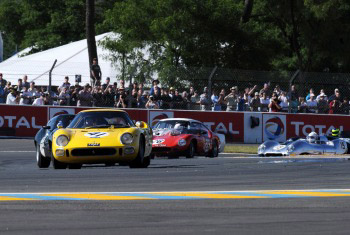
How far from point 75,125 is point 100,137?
0.89 metres

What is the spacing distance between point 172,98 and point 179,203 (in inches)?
748

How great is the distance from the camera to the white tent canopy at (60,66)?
29016 mm

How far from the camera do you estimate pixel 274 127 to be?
1134 inches

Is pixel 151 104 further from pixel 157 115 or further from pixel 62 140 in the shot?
pixel 62 140

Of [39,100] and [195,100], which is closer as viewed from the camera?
[39,100]

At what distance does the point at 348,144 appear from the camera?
22.2 metres

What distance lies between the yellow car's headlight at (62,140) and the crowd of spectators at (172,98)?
1220 cm

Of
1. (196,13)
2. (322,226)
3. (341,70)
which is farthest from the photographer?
(341,70)

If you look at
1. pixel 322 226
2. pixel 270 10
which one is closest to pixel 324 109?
pixel 270 10

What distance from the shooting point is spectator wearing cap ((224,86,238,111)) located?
28.1 meters

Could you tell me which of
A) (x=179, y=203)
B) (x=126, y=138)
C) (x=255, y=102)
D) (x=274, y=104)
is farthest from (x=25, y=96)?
(x=179, y=203)

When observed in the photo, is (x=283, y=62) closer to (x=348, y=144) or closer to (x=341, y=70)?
(x=341, y=70)

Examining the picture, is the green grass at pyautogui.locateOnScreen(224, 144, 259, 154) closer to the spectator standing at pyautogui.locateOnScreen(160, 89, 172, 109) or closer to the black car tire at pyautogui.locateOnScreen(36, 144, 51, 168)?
the spectator standing at pyautogui.locateOnScreen(160, 89, 172, 109)

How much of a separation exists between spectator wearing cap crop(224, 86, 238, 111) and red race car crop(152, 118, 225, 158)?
174 inches
